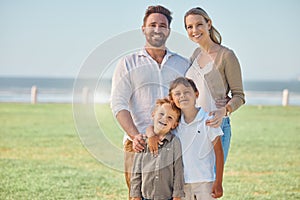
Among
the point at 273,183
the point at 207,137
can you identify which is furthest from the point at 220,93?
the point at 273,183

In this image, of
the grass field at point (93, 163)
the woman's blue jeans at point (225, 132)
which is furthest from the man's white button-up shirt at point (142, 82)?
the woman's blue jeans at point (225, 132)

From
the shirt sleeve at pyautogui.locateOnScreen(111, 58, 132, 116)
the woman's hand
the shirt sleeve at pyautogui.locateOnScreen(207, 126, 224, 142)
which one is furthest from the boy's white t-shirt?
→ the shirt sleeve at pyautogui.locateOnScreen(111, 58, 132, 116)

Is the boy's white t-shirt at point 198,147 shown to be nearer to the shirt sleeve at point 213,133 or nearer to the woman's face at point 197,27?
the shirt sleeve at point 213,133

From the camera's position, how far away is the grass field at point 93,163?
6328 mm

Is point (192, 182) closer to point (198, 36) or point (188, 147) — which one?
point (188, 147)

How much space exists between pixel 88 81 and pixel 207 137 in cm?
76

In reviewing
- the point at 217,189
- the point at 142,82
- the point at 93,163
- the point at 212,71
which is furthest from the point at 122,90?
the point at 93,163

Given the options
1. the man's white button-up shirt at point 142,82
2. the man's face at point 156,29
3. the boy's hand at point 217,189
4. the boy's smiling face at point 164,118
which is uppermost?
the man's face at point 156,29

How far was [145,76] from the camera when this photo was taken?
3.37m

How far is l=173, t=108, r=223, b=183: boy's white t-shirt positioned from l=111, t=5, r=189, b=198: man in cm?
21

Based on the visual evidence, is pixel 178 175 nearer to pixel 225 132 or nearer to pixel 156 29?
pixel 225 132

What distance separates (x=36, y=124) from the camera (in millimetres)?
13672

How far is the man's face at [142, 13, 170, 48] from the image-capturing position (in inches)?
132

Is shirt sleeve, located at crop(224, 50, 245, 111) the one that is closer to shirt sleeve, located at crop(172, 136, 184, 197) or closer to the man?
the man
